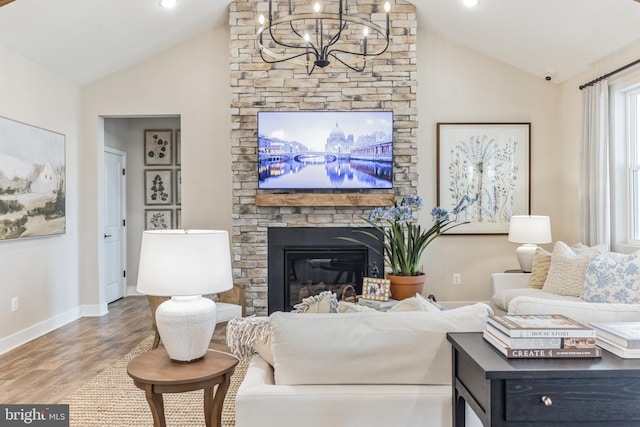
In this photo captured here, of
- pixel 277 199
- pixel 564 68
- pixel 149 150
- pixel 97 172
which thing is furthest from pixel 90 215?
pixel 564 68

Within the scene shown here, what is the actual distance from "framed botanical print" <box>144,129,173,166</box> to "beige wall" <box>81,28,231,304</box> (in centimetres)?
114

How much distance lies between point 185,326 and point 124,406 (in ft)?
4.48

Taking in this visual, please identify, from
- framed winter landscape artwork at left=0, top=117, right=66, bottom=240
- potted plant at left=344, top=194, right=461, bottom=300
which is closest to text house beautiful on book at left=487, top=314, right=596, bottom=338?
potted plant at left=344, top=194, right=461, bottom=300

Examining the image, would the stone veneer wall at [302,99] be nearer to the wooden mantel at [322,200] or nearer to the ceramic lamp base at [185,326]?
the wooden mantel at [322,200]

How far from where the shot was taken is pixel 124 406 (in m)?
2.85

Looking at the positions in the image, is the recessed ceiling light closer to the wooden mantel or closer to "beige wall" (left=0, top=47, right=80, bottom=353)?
"beige wall" (left=0, top=47, right=80, bottom=353)

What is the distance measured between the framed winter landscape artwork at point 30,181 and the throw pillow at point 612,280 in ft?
15.2

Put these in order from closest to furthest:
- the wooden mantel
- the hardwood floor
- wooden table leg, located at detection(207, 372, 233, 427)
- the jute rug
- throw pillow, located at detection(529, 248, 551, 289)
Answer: wooden table leg, located at detection(207, 372, 233, 427) → the jute rug → the hardwood floor → throw pillow, located at detection(529, 248, 551, 289) → the wooden mantel

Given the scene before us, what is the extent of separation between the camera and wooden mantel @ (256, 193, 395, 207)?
15.6ft

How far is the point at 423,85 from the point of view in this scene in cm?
520

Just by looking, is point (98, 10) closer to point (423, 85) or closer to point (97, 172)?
point (97, 172)

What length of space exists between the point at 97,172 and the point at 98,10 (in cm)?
185

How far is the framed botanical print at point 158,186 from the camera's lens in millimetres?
6395

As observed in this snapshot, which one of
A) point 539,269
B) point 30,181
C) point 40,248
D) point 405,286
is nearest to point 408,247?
point 405,286
